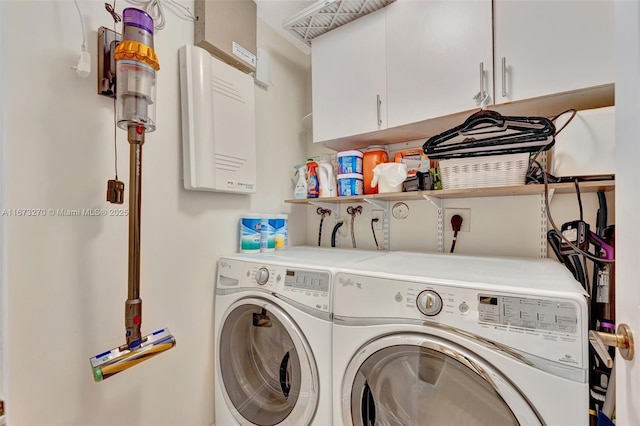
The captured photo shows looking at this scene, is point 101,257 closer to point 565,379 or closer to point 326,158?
point 326,158

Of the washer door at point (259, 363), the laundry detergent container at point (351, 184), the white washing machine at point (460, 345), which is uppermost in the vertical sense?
the laundry detergent container at point (351, 184)

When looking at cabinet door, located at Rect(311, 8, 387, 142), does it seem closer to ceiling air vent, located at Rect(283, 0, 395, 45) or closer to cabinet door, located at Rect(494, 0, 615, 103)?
ceiling air vent, located at Rect(283, 0, 395, 45)

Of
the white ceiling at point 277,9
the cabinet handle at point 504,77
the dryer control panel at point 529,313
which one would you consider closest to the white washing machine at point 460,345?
the dryer control panel at point 529,313

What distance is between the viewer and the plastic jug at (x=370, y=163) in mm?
1605

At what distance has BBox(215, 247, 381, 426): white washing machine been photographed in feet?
3.54

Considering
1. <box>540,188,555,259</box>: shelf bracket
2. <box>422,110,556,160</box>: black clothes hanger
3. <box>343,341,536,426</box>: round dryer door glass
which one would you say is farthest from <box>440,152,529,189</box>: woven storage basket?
<box>343,341,536,426</box>: round dryer door glass

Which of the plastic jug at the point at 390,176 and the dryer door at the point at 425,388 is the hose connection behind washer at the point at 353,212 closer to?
the plastic jug at the point at 390,176

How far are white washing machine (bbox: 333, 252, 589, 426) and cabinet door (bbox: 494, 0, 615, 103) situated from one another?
0.69 meters

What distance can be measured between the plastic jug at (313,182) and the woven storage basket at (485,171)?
76 centimetres

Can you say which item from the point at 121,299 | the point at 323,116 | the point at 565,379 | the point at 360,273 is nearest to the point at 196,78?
the point at 323,116

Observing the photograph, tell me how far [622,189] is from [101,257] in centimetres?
150

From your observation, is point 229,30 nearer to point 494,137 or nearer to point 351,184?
point 351,184

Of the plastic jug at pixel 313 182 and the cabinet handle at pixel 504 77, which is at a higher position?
the cabinet handle at pixel 504 77

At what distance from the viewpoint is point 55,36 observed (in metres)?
0.96
